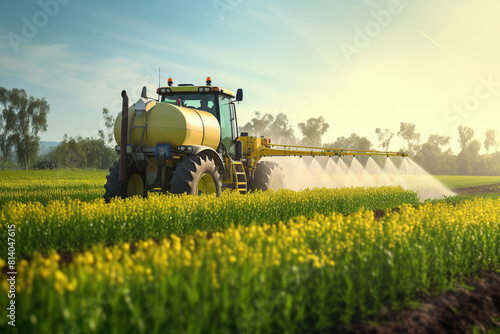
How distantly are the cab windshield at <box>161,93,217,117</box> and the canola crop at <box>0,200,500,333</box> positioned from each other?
294 inches

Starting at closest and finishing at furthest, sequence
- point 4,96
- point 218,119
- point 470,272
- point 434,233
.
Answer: point 470,272 → point 434,233 → point 218,119 → point 4,96

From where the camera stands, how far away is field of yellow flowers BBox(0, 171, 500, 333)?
9.94 ft

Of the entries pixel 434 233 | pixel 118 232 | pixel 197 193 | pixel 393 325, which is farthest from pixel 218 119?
pixel 393 325

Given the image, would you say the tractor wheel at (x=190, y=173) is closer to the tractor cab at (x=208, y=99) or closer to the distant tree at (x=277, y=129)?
the tractor cab at (x=208, y=99)

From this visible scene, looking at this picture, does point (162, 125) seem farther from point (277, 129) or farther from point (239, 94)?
point (277, 129)

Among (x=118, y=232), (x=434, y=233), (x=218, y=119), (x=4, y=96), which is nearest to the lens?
(x=434, y=233)

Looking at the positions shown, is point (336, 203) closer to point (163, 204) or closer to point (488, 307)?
point (163, 204)

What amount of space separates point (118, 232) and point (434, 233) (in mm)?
5747

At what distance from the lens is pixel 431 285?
5.39 m

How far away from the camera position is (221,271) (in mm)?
3684

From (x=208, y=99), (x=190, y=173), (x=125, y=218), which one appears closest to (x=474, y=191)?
(x=208, y=99)

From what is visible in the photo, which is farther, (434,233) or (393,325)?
(434,233)

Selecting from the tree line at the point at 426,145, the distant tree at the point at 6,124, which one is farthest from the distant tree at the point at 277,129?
the distant tree at the point at 6,124

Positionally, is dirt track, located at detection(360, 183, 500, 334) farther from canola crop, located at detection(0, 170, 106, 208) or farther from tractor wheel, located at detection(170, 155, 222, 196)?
canola crop, located at detection(0, 170, 106, 208)
